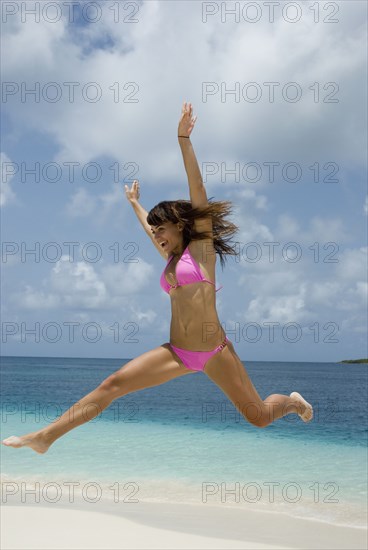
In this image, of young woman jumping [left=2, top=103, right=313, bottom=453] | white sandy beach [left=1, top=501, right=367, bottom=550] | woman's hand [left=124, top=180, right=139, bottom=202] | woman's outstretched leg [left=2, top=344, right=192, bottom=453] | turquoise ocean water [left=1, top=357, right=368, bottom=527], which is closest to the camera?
woman's outstretched leg [left=2, top=344, right=192, bottom=453]

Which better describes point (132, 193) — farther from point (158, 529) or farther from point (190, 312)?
point (158, 529)

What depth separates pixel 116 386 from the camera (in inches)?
174

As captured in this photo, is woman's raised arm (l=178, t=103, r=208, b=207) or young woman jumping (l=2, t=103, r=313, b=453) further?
young woman jumping (l=2, t=103, r=313, b=453)

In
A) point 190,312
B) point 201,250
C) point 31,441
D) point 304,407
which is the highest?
point 201,250

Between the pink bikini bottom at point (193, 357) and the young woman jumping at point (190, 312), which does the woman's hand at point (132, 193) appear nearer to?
the young woman jumping at point (190, 312)

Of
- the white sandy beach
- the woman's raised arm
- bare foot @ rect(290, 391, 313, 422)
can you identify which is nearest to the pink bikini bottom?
the woman's raised arm

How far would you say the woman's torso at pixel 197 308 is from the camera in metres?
4.62

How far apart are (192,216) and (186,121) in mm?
637

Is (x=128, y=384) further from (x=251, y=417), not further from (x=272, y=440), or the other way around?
(x=272, y=440)

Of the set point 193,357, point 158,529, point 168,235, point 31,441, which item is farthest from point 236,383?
point 158,529

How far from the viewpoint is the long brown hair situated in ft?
15.0

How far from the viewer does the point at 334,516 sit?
12.5 m

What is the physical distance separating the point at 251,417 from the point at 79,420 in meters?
1.22

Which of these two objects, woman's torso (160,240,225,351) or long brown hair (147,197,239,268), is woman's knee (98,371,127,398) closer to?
woman's torso (160,240,225,351)
